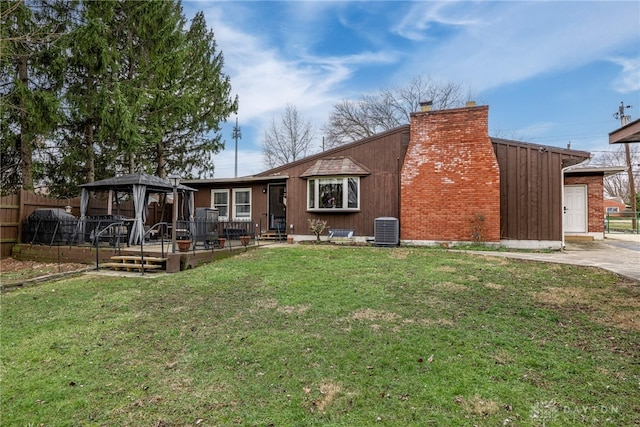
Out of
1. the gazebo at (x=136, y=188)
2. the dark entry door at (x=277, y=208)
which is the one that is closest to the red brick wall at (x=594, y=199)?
the dark entry door at (x=277, y=208)

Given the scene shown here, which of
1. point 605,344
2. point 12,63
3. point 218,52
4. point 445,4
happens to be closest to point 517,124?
point 445,4

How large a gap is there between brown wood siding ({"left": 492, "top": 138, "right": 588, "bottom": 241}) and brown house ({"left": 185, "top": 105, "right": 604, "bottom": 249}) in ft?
0.09

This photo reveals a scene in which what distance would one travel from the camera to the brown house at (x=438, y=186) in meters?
10.3

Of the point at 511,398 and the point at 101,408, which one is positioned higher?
the point at 511,398

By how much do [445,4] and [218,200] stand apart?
11.4 m

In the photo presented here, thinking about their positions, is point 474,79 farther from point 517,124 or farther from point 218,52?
point 218,52

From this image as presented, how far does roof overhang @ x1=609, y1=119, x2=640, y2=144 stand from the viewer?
16.2ft

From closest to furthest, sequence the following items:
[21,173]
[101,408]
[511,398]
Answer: [511,398]
[101,408]
[21,173]

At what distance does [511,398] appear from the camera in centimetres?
260

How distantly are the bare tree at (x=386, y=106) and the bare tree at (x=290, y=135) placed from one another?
115 inches

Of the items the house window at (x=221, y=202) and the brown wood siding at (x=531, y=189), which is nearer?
the brown wood siding at (x=531, y=189)

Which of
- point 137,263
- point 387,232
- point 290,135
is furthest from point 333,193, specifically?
point 290,135

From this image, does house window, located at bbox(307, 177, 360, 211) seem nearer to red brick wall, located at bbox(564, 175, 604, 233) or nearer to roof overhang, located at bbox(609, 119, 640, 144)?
roof overhang, located at bbox(609, 119, 640, 144)

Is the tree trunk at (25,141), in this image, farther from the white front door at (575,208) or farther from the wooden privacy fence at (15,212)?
the white front door at (575,208)
